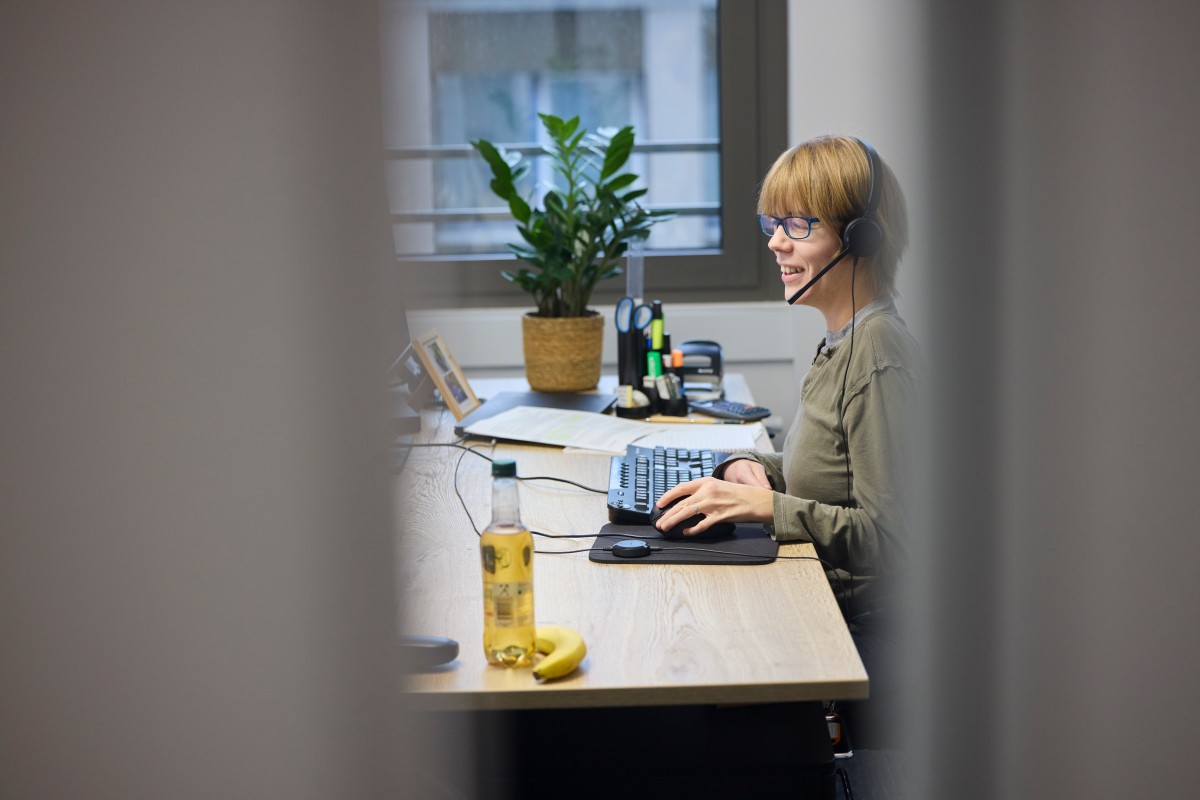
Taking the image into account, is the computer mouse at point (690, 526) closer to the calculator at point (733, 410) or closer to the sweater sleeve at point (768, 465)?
the sweater sleeve at point (768, 465)

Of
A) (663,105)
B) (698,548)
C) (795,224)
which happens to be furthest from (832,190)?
(663,105)

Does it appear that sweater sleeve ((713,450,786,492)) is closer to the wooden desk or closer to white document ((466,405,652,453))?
the wooden desk

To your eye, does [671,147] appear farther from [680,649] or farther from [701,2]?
[680,649]

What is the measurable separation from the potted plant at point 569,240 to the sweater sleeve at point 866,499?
1.03 meters

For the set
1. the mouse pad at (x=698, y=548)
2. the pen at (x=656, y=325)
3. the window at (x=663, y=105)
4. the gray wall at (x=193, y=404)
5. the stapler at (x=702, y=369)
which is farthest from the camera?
the window at (x=663, y=105)

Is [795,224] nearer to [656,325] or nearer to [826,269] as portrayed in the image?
[826,269]

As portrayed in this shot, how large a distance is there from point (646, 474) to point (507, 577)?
0.66 m

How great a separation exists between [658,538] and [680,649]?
1.13 feet

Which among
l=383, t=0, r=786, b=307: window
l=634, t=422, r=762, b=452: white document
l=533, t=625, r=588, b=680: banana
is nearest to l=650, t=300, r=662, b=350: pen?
l=634, t=422, r=762, b=452: white document

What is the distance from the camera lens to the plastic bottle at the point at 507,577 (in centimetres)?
93

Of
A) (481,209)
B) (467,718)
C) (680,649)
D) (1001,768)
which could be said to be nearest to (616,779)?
(680,649)

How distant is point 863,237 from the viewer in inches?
56.3

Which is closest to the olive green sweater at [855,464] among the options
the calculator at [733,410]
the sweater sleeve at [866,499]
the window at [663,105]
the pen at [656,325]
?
the sweater sleeve at [866,499]

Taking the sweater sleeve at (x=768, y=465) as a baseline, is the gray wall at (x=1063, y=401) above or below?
above
